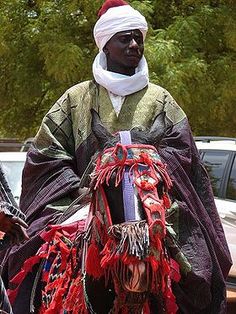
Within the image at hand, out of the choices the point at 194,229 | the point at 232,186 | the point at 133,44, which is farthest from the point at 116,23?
the point at 232,186

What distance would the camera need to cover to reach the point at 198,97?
11617 millimetres

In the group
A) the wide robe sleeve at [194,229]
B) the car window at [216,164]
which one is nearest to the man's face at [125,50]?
the wide robe sleeve at [194,229]

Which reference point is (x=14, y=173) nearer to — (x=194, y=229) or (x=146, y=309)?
(x=194, y=229)

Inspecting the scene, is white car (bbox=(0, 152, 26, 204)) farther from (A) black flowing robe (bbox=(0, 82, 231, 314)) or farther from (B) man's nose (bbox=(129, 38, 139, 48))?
(B) man's nose (bbox=(129, 38, 139, 48))

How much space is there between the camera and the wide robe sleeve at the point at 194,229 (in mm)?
5117

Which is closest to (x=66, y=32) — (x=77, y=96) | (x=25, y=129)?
(x=25, y=129)

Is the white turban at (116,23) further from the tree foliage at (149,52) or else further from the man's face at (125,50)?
the tree foliage at (149,52)

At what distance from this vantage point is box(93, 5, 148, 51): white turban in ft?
18.6

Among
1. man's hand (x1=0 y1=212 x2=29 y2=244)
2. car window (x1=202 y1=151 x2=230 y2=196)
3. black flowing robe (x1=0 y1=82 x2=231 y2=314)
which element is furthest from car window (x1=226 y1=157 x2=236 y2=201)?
man's hand (x1=0 y1=212 x2=29 y2=244)

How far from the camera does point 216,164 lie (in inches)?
396

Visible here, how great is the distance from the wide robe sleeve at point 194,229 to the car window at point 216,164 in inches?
173

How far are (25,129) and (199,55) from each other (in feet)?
10.8

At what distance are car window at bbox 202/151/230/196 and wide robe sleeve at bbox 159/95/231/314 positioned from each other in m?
4.38

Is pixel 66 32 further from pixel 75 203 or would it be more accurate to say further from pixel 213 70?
pixel 75 203
